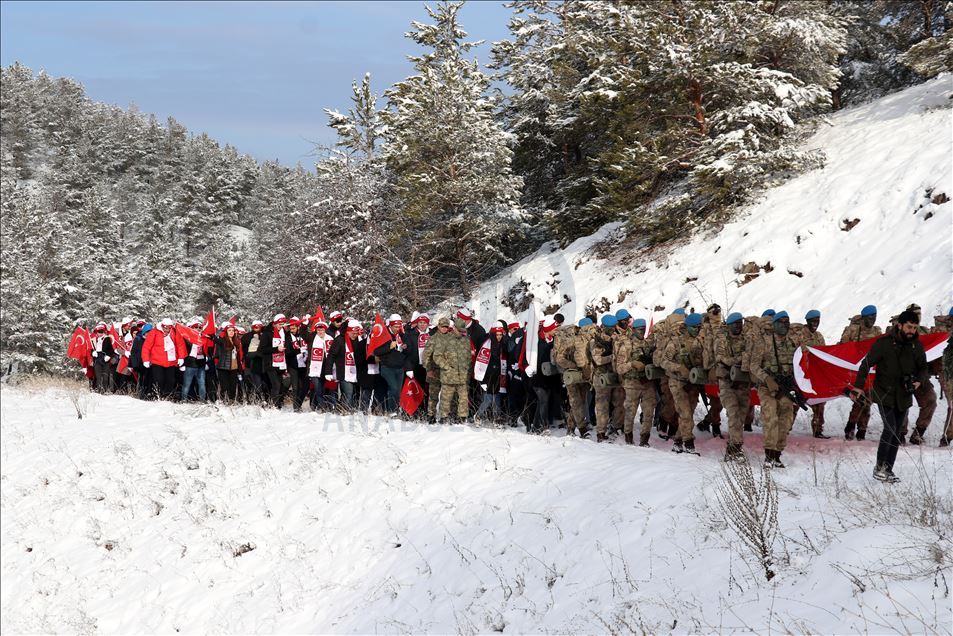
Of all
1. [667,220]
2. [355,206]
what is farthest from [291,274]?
[667,220]

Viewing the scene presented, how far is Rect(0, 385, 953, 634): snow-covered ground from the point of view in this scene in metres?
5.20

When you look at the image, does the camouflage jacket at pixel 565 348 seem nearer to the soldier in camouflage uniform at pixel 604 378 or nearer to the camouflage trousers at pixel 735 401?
the soldier in camouflage uniform at pixel 604 378

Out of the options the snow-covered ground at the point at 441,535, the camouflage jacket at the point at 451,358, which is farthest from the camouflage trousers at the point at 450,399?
the snow-covered ground at the point at 441,535

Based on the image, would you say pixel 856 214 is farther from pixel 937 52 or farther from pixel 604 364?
pixel 604 364

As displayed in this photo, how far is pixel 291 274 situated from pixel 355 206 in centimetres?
385

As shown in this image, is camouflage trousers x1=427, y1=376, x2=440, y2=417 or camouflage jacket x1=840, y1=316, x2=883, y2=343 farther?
camouflage trousers x1=427, y1=376, x2=440, y2=417

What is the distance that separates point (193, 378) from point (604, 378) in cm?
1083

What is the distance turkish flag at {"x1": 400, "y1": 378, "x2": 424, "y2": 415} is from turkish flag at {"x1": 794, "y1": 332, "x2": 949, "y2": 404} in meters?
6.70

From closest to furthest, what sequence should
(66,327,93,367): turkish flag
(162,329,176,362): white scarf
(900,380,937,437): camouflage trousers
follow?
(900,380,937,437): camouflage trousers → (162,329,176,362): white scarf → (66,327,93,367): turkish flag

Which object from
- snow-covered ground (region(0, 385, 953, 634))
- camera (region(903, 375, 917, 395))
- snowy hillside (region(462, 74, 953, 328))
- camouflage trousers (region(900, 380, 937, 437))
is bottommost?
snow-covered ground (region(0, 385, 953, 634))

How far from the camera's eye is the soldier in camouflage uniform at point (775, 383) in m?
8.65

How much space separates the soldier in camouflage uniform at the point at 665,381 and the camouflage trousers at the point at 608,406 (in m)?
0.66

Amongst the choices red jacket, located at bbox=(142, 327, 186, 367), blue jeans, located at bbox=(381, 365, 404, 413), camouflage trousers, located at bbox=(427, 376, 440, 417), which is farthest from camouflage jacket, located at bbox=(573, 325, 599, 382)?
red jacket, located at bbox=(142, 327, 186, 367)

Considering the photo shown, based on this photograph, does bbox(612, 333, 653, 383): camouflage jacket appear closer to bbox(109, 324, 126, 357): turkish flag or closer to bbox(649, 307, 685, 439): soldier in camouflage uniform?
bbox(649, 307, 685, 439): soldier in camouflage uniform
